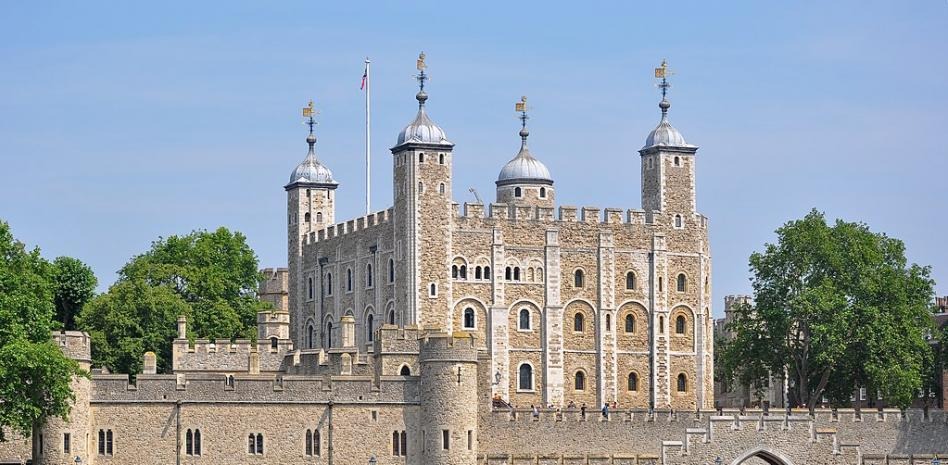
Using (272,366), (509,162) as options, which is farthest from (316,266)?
(272,366)

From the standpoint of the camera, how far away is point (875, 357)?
359 feet

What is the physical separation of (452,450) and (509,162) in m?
41.2

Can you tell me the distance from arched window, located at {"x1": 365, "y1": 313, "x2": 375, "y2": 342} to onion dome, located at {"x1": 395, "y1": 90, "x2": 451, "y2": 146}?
819cm

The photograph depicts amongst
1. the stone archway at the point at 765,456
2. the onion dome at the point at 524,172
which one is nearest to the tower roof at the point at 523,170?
the onion dome at the point at 524,172

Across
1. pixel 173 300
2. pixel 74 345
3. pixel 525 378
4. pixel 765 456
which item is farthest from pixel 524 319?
pixel 74 345

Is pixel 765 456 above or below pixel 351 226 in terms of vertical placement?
below

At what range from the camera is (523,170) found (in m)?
130

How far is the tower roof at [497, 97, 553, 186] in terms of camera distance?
12988cm

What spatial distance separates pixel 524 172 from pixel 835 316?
24.1m

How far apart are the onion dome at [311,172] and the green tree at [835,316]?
2584cm

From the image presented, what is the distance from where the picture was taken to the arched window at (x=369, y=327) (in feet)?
398

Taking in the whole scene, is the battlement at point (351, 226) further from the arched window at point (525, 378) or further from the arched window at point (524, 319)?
the arched window at point (525, 378)

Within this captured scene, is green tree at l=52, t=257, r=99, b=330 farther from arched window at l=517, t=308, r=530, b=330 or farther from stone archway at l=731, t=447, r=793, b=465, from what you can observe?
stone archway at l=731, t=447, r=793, b=465

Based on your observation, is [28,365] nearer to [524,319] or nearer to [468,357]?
[468,357]
